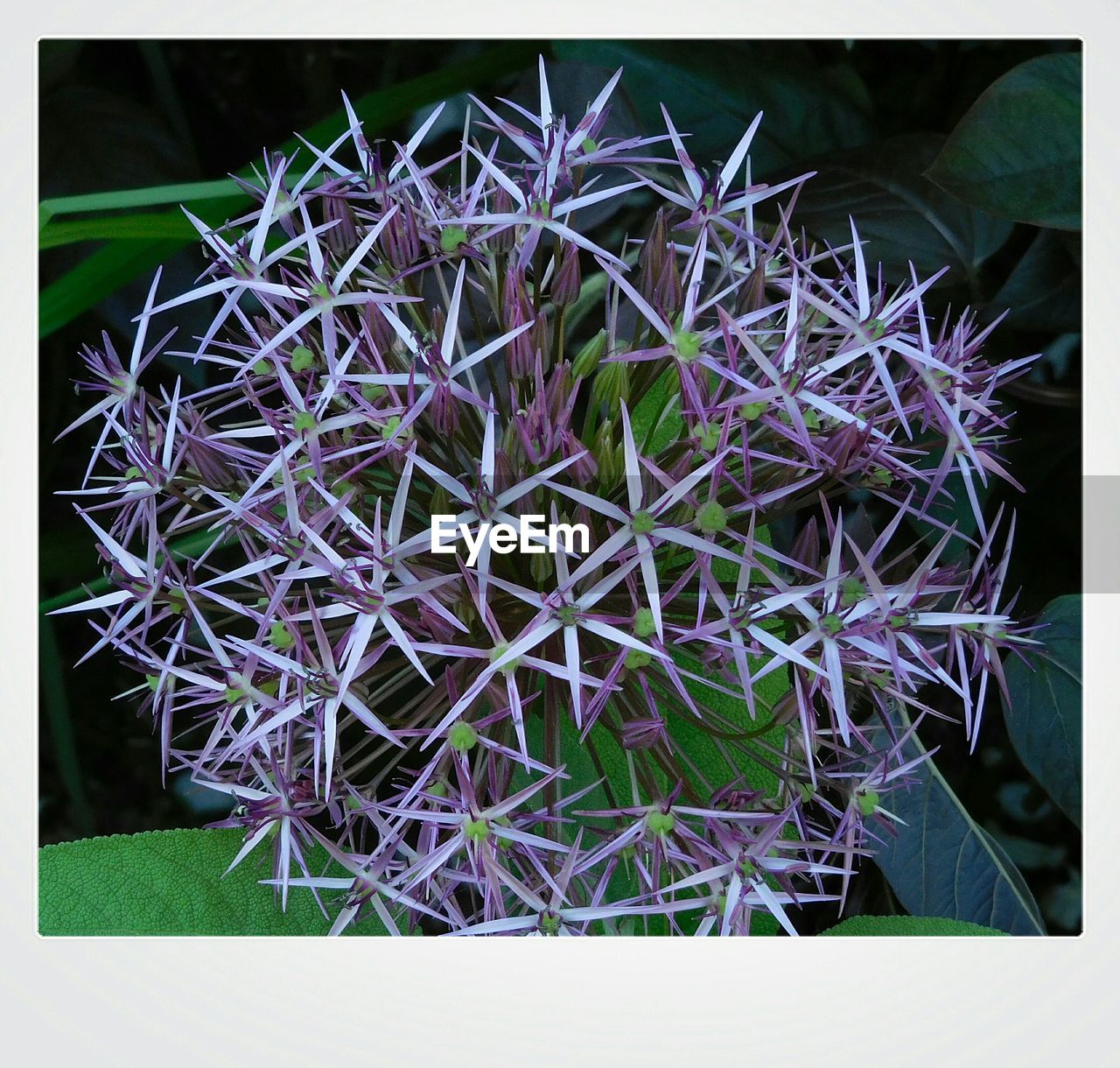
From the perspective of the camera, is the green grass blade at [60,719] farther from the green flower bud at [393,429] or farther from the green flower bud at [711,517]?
the green flower bud at [711,517]

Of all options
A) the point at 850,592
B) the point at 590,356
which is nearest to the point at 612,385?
the point at 590,356

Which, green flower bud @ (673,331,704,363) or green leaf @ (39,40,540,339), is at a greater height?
green leaf @ (39,40,540,339)

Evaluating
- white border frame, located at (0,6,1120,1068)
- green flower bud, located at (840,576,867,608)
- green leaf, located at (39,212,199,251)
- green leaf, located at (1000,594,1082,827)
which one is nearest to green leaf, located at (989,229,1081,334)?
white border frame, located at (0,6,1120,1068)

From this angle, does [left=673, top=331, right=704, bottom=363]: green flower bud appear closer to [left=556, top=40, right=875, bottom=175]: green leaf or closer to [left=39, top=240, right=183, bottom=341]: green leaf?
[left=556, top=40, right=875, bottom=175]: green leaf

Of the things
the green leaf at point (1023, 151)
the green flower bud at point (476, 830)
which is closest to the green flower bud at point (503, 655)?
the green flower bud at point (476, 830)

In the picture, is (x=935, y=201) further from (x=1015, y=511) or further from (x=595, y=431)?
(x=595, y=431)
